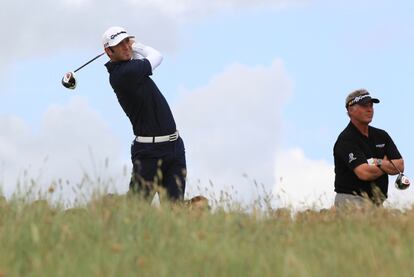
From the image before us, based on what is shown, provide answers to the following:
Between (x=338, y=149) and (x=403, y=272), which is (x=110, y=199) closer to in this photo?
(x=403, y=272)

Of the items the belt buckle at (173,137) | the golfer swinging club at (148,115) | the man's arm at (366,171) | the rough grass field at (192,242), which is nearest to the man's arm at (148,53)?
the golfer swinging club at (148,115)

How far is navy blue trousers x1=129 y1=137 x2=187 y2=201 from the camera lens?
9750mm

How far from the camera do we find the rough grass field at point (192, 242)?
17.8 feet

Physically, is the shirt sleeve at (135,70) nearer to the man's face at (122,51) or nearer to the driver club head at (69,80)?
the man's face at (122,51)

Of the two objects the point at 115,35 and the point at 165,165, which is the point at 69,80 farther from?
the point at 165,165

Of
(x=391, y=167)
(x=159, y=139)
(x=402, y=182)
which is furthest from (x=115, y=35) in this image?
(x=402, y=182)

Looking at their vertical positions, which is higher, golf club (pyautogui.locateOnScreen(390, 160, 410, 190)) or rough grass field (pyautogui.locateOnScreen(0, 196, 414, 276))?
golf club (pyautogui.locateOnScreen(390, 160, 410, 190))

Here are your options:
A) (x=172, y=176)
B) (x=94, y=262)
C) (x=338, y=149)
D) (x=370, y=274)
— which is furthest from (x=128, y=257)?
(x=338, y=149)

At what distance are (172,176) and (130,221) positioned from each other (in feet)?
10.4

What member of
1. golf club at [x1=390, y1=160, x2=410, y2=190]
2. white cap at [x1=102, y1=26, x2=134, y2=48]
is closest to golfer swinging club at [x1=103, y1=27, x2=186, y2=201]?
white cap at [x1=102, y1=26, x2=134, y2=48]

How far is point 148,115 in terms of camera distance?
9789mm

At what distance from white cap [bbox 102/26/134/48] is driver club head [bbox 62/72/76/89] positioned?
831 millimetres

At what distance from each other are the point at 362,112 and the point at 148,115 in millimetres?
3038

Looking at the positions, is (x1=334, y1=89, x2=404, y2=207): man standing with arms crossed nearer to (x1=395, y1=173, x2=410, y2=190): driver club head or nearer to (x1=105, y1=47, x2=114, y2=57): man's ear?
(x1=395, y1=173, x2=410, y2=190): driver club head
